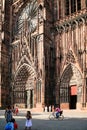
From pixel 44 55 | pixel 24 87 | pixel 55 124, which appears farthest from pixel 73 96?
pixel 55 124

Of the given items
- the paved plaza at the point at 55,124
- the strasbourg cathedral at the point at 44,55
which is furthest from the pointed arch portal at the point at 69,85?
the paved plaza at the point at 55,124

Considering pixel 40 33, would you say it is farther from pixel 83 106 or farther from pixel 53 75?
pixel 83 106

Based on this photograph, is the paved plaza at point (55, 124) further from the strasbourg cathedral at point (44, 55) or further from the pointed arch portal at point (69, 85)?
the pointed arch portal at point (69, 85)

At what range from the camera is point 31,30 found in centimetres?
4566

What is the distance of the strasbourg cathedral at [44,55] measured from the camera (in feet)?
131

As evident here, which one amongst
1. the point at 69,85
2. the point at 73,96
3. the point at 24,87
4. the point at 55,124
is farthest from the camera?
the point at 24,87

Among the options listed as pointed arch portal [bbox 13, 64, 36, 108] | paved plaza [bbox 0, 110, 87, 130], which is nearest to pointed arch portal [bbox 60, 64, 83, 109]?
pointed arch portal [bbox 13, 64, 36, 108]

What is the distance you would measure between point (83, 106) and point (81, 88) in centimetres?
236

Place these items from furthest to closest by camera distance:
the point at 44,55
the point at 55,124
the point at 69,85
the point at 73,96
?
the point at 73,96 → the point at 69,85 → the point at 44,55 → the point at 55,124

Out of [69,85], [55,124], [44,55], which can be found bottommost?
[55,124]

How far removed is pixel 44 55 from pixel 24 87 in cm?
726

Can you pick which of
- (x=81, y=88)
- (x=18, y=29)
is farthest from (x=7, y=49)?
(x=81, y=88)

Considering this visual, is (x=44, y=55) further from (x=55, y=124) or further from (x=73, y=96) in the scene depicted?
(x=55, y=124)

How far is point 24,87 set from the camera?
46.0 m
